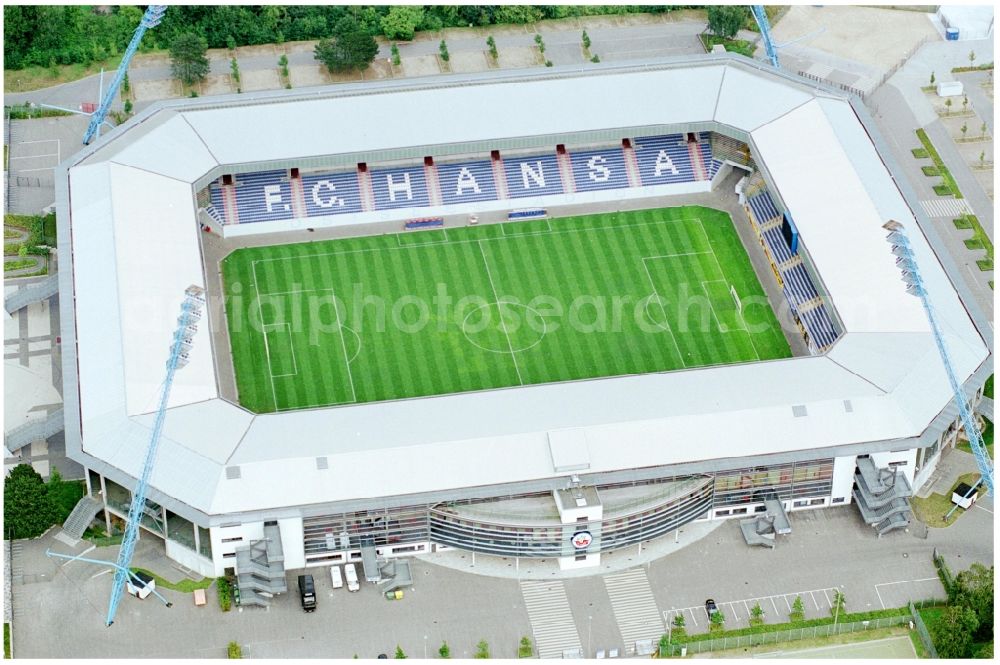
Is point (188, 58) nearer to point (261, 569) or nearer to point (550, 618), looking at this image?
point (261, 569)

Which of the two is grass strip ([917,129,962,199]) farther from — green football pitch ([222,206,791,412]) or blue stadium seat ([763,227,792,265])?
green football pitch ([222,206,791,412])

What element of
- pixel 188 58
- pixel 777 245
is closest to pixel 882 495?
pixel 777 245

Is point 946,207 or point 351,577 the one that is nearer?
point 351,577

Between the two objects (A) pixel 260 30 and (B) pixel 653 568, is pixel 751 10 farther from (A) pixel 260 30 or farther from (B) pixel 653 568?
(B) pixel 653 568

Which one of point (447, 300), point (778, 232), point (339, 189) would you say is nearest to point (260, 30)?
point (339, 189)

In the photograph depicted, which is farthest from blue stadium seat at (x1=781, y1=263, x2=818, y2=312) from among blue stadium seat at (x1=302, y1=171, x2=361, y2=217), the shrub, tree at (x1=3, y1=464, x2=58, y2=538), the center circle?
tree at (x1=3, y1=464, x2=58, y2=538)

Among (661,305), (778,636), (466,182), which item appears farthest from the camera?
(466,182)
